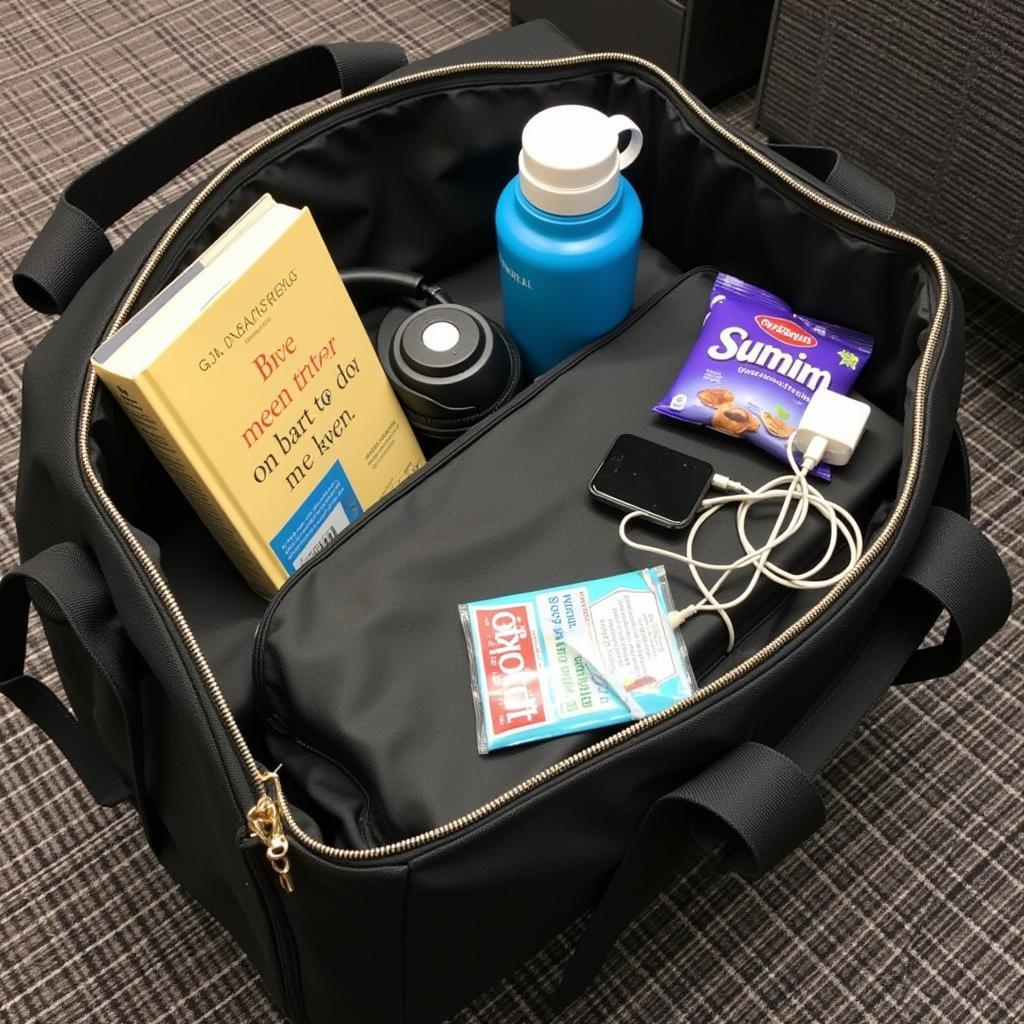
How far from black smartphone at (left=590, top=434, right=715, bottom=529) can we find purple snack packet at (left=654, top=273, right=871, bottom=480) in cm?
4

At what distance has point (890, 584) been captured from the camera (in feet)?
2.27

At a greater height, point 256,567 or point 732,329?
point 732,329

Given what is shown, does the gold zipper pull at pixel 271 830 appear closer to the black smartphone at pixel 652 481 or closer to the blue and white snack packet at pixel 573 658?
the blue and white snack packet at pixel 573 658

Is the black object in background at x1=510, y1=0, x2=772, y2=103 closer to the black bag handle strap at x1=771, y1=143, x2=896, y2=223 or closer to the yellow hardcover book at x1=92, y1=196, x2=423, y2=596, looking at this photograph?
the black bag handle strap at x1=771, y1=143, x2=896, y2=223

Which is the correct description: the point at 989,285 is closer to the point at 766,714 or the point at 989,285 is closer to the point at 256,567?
the point at 766,714

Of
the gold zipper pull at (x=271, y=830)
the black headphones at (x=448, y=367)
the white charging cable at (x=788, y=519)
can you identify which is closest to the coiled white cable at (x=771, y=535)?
the white charging cable at (x=788, y=519)

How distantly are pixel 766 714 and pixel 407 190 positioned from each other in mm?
525

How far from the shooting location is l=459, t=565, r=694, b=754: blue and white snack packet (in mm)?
632

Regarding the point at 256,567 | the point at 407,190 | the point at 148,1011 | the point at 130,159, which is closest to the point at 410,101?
the point at 407,190

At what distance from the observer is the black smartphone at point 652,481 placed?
71cm

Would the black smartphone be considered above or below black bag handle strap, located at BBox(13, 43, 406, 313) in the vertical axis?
below

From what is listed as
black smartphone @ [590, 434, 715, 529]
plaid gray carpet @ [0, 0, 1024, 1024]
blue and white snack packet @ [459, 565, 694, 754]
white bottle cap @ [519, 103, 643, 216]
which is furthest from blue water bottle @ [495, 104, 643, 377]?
plaid gray carpet @ [0, 0, 1024, 1024]

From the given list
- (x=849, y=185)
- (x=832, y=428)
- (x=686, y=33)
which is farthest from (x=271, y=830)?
(x=686, y=33)

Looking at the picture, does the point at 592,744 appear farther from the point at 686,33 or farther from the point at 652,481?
the point at 686,33
